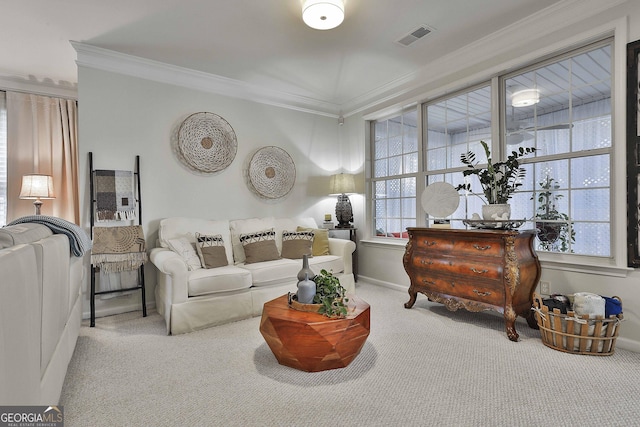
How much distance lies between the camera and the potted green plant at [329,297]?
2.12 metres

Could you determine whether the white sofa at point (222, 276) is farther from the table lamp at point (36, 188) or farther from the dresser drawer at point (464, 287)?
the table lamp at point (36, 188)

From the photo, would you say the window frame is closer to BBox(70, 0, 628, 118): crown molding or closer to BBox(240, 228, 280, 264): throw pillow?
BBox(70, 0, 628, 118): crown molding

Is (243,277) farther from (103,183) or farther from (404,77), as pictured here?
(404,77)

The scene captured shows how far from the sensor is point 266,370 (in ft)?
7.02

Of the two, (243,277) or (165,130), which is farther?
(165,130)

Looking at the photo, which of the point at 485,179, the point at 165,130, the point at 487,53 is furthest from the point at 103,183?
the point at 487,53

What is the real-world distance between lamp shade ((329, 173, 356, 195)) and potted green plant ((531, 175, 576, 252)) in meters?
2.26

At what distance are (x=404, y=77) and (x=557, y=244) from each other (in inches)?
98.1

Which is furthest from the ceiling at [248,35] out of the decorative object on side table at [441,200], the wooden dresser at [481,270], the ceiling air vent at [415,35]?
the wooden dresser at [481,270]

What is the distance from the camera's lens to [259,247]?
3656mm

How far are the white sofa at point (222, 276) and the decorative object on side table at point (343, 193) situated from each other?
64cm

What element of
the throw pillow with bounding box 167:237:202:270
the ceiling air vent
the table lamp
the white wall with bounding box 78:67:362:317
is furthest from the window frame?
the table lamp

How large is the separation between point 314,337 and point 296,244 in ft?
6.40

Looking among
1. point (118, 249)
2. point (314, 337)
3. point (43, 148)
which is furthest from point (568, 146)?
point (43, 148)
